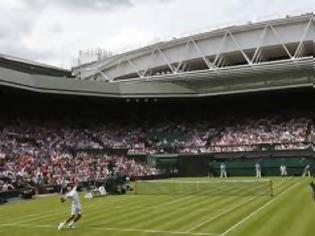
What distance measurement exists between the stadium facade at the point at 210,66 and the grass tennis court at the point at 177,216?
79.6 ft

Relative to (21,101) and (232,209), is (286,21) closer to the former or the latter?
(21,101)

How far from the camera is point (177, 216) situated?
24.5 metres

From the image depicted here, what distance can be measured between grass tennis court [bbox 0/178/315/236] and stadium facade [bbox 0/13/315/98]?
24247 mm

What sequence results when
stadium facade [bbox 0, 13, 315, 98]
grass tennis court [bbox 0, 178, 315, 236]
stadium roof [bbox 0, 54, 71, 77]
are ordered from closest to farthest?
grass tennis court [bbox 0, 178, 315, 236] < stadium facade [bbox 0, 13, 315, 98] < stadium roof [bbox 0, 54, 71, 77]

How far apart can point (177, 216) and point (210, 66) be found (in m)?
39.0

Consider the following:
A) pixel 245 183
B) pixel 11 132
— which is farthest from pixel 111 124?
pixel 245 183

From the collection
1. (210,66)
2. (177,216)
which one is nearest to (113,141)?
(210,66)

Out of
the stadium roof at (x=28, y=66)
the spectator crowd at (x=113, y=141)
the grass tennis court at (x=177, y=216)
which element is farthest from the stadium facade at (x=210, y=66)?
the grass tennis court at (x=177, y=216)

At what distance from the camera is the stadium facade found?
57.0 m

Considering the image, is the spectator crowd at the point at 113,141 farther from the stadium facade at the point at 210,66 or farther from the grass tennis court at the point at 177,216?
the grass tennis court at the point at 177,216

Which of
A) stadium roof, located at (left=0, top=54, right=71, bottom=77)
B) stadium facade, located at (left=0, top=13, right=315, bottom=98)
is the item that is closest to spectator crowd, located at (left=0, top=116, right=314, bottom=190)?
stadium facade, located at (left=0, top=13, right=315, bottom=98)

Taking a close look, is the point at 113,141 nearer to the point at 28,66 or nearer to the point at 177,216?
the point at 28,66

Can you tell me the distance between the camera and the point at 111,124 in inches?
2783

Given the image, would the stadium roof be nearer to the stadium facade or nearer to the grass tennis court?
the stadium facade
